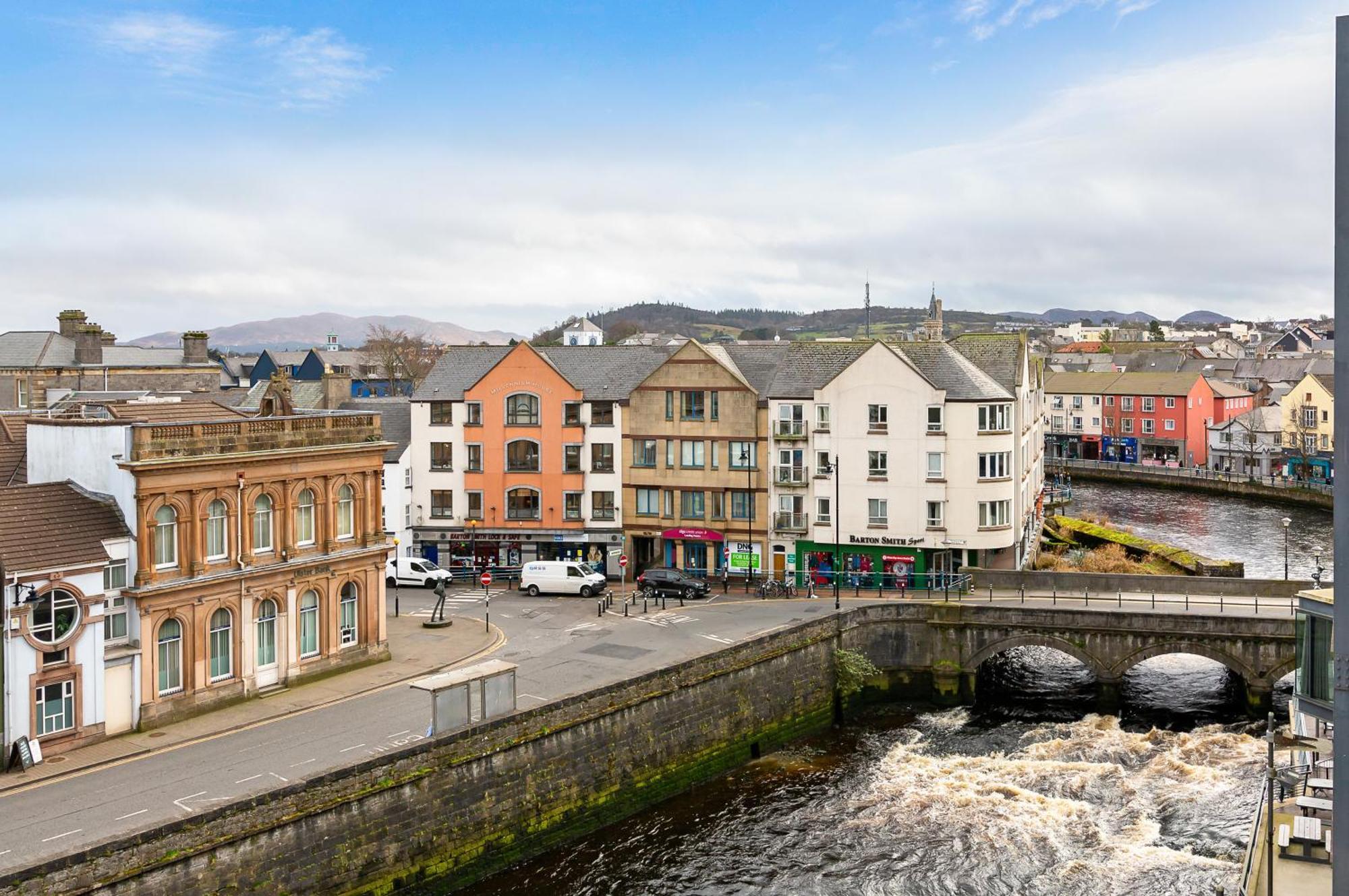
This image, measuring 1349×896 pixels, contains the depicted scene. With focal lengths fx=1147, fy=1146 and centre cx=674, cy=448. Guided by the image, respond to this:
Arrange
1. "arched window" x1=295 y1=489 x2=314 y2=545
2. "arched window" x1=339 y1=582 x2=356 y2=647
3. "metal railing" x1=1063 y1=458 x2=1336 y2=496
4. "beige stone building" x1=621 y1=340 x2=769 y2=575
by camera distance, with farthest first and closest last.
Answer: "metal railing" x1=1063 y1=458 x2=1336 y2=496
"beige stone building" x1=621 y1=340 x2=769 y2=575
"arched window" x1=339 y1=582 x2=356 y2=647
"arched window" x1=295 y1=489 x2=314 y2=545

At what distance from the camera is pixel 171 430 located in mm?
35250

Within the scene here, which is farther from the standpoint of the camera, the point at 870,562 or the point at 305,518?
the point at 870,562

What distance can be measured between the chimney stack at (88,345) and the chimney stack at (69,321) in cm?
97

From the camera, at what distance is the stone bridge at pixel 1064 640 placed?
4503cm

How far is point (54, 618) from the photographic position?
3181 centimetres

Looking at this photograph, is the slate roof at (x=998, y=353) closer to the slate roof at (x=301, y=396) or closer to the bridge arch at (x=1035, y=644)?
the bridge arch at (x=1035, y=644)

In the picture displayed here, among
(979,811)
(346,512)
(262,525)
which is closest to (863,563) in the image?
(979,811)

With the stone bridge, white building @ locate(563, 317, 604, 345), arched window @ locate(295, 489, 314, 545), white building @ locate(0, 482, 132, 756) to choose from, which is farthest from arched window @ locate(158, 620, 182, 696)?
white building @ locate(563, 317, 604, 345)

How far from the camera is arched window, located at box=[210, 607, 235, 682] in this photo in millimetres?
36469

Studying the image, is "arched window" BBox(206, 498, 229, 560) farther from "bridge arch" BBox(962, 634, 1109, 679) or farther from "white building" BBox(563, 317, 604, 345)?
"white building" BBox(563, 317, 604, 345)

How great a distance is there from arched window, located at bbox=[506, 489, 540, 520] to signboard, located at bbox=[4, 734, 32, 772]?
32.7m

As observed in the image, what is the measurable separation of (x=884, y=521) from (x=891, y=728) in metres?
13.7

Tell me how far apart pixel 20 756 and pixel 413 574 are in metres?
28.2

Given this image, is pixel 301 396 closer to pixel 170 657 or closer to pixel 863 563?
pixel 863 563
